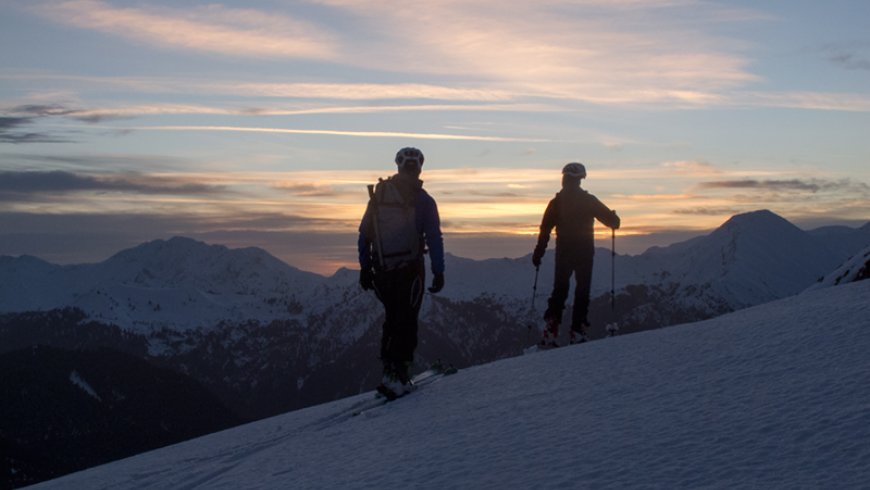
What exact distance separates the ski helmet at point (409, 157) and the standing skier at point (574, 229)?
4.39 meters

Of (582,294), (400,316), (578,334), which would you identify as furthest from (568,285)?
(400,316)

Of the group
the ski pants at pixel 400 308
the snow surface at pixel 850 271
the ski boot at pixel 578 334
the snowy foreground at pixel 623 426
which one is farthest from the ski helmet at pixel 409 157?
the snow surface at pixel 850 271

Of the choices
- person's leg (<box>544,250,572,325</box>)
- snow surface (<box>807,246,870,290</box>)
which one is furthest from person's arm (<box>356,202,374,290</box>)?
snow surface (<box>807,246,870,290</box>)

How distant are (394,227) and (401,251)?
0.35 m

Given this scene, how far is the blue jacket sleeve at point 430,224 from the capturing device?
37.3 feet

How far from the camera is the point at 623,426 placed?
21.6ft

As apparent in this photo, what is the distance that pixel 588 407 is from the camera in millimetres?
7516

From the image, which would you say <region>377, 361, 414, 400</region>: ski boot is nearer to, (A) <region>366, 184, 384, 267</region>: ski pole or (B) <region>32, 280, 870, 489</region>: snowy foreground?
(B) <region>32, 280, 870, 489</region>: snowy foreground

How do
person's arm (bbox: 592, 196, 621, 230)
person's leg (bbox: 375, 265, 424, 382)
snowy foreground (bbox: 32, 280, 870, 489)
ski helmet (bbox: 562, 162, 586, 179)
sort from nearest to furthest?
1. snowy foreground (bbox: 32, 280, 870, 489)
2. person's leg (bbox: 375, 265, 424, 382)
3. ski helmet (bbox: 562, 162, 586, 179)
4. person's arm (bbox: 592, 196, 621, 230)

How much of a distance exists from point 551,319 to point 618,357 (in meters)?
5.49

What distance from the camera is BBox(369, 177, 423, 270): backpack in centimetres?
1141

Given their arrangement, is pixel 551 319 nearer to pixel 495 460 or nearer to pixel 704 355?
pixel 704 355

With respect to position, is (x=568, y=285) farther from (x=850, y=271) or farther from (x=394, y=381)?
(x=850, y=271)

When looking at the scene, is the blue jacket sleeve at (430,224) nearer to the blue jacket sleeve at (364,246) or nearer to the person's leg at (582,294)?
the blue jacket sleeve at (364,246)
